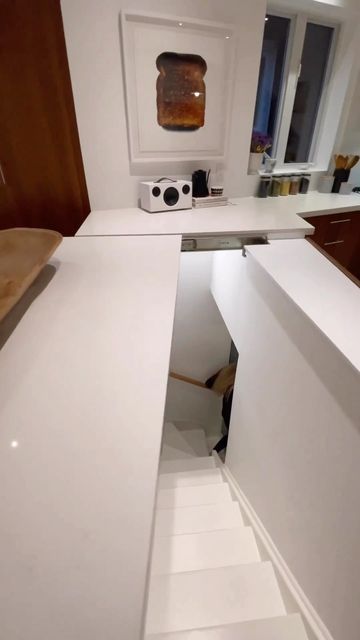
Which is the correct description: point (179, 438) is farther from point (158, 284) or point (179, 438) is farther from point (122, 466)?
point (122, 466)

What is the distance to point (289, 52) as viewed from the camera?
1.94m

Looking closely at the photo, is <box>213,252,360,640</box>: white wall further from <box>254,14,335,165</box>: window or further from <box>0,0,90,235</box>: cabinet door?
<box>254,14,335,165</box>: window

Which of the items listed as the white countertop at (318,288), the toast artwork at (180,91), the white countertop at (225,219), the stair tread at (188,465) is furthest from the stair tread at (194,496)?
the toast artwork at (180,91)

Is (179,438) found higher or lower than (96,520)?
lower

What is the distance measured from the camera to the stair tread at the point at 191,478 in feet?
5.97

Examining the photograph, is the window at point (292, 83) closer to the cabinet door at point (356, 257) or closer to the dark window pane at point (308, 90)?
the dark window pane at point (308, 90)

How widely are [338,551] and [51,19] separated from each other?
2.20 metres

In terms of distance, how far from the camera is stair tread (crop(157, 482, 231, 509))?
1.57 metres

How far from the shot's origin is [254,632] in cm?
86

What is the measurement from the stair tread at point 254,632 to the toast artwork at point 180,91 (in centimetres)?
216

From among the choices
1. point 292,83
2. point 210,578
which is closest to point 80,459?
point 210,578

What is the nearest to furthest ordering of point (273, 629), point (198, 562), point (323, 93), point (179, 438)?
point (273, 629), point (198, 562), point (323, 93), point (179, 438)

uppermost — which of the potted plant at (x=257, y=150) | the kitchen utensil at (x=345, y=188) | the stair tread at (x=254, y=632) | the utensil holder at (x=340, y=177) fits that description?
the potted plant at (x=257, y=150)

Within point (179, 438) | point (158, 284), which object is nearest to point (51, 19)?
point (158, 284)
